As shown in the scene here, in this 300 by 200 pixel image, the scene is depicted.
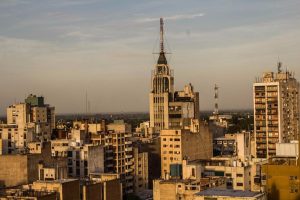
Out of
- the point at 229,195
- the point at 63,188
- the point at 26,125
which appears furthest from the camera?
the point at 26,125

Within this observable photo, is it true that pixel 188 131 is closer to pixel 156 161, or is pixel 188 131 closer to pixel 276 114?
pixel 156 161

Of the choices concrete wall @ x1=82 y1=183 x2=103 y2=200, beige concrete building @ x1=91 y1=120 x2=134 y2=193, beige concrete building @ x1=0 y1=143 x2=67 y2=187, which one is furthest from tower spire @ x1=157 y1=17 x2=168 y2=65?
concrete wall @ x1=82 y1=183 x2=103 y2=200

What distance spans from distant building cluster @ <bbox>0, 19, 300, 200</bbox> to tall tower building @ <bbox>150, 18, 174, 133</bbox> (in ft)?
0.53

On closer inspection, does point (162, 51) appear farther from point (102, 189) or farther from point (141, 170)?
point (102, 189)

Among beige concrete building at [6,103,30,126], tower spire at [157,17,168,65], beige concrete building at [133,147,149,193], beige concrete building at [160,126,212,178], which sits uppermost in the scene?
tower spire at [157,17,168,65]

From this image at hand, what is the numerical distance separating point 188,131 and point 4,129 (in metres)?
24.1

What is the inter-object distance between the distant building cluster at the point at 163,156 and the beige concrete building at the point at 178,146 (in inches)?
4.5

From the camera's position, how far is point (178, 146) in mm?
70125

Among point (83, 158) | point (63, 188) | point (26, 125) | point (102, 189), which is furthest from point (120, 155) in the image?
point (63, 188)

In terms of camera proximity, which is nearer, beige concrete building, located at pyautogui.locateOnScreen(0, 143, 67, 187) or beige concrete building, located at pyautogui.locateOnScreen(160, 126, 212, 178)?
beige concrete building, located at pyautogui.locateOnScreen(0, 143, 67, 187)

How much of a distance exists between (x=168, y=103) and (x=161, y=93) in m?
2.29

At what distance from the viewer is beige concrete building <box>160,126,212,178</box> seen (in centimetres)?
7000

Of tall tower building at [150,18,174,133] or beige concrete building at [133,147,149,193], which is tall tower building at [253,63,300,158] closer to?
beige concrete building at [133,147,149,193]

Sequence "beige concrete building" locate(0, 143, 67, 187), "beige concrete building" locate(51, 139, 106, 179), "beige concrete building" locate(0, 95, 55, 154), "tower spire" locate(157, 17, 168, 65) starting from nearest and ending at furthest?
"beige concrete building" locate(0, 143, 67, 187) < "beige concrete building" locate(51, 139, 106, 179) < "beige concrete building" locate(0, 95, 55, 154) < "tower spire" locate(157, 17, 168, 65)
